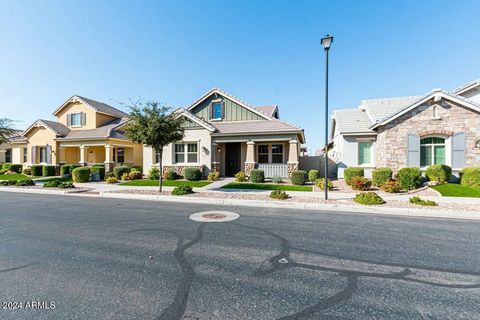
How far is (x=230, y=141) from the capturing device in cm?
1714

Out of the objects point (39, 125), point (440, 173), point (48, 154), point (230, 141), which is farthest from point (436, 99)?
point (39, 125)

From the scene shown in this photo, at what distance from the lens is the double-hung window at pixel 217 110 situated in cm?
1919

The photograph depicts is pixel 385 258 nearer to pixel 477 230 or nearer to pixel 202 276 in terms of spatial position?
pixel 202 276

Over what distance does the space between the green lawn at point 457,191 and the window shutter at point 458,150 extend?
2603 millimetres

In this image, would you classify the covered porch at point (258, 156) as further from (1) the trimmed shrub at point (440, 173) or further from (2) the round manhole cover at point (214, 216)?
(2) the round manhole cover at point (214, 216)

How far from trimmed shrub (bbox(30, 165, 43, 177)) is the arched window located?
33534 millimetres

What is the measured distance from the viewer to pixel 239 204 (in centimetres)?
954

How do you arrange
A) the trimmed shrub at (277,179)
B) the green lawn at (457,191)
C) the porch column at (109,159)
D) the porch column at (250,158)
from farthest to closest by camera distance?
the porch column at (109,159) → the porch column at (250,158) → the trimmed shrub at (277,179) → the green lawn at (457,191)

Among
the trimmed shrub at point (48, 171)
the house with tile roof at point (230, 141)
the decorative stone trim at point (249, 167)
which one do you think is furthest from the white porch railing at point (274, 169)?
the trimmed shrub at point (48, 171)

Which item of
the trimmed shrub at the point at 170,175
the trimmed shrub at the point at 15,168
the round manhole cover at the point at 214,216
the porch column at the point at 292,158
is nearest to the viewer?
the round manhole cover at the point at 214,216

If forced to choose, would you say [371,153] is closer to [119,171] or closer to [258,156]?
[258,156]

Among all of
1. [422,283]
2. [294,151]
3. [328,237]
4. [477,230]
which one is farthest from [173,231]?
[294,151]

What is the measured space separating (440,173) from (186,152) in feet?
56.5

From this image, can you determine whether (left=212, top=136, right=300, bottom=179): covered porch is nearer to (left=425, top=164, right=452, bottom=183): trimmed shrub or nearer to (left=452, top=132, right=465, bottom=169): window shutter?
(left=425, top=164, right=452, bottom=183): trimmed shrub
